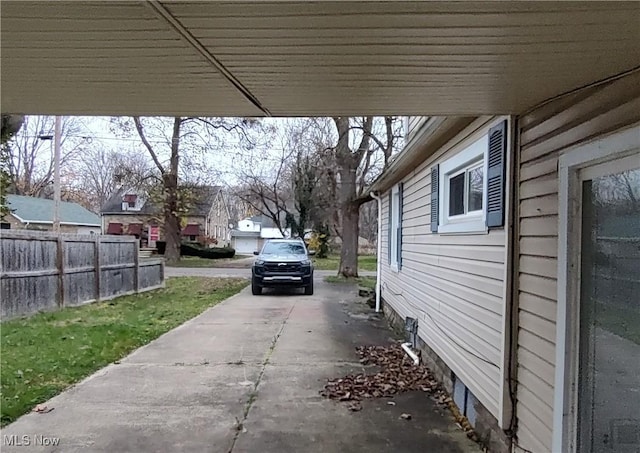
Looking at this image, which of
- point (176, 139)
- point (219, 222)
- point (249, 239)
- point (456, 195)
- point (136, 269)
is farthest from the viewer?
point (219, 222)

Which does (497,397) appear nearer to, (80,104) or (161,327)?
(80,104)

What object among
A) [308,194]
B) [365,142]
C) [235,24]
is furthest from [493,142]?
[308,194]

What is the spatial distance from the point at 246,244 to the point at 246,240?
407mm

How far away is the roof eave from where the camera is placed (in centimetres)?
498

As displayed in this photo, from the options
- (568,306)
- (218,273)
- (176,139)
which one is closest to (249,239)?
(176,139)

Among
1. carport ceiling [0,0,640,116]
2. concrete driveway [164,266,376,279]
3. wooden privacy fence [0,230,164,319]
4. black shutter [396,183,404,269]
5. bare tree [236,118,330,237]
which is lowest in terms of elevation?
concrete driveway [164,266,376,279]

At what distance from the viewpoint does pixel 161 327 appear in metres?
9.19

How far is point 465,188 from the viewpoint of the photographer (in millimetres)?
5434

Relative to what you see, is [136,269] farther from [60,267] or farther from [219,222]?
[219,222]

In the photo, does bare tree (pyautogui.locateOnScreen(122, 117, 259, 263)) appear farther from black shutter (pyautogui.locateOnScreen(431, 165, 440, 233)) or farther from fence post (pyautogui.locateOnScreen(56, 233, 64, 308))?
black shutter (pyautogui.locateOnScreen(431, 165, 440, 233))

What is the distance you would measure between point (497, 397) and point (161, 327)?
6.69 metres

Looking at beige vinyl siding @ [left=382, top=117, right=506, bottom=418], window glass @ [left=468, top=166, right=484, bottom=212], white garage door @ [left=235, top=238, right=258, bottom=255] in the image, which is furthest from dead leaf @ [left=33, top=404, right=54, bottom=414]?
white garage door @ [left=235, top=238, right=258, bottom=255]

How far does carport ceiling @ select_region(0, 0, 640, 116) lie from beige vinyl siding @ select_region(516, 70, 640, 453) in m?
0.18

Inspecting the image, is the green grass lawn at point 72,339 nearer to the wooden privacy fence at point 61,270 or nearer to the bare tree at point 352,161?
the wooden privacy fence at point 61,270
